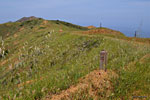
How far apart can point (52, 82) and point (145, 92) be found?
3.98m

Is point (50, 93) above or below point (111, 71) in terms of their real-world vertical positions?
below

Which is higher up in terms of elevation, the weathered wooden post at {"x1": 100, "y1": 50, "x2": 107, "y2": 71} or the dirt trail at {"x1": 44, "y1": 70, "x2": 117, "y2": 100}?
the weathered wooden post at {"x1": 100, "y1": 50, "x2": 107, "y2": 71}

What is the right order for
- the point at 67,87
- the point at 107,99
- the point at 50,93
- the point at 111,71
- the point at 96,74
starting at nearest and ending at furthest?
the point at 107,99 → the point at 50,93 → the point at 67,87 → the point at 96,74 → the point at 111,71

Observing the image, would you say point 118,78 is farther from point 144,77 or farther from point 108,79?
point 144,77

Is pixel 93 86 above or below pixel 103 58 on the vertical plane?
below

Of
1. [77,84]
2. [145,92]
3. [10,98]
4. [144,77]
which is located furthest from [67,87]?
[144,77]

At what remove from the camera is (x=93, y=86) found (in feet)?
21.3

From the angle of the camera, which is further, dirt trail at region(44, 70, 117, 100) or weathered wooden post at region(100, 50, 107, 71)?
weathered wooden post at region(100, 50, 107, 71)

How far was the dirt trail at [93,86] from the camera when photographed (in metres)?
5.97

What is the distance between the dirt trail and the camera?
597 centimetres

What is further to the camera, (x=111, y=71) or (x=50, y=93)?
(x=111, y=71)

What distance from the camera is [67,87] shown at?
671cm

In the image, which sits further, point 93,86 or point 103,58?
point 103,58

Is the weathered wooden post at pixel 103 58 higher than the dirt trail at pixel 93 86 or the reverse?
higher
